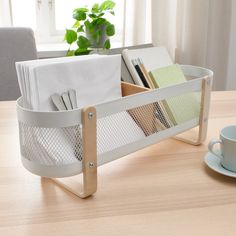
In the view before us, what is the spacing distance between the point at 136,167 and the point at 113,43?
1783mm

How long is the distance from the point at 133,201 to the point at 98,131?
14 cm

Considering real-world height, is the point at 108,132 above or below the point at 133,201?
above

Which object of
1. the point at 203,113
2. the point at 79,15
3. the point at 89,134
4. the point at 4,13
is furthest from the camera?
the point at 4,13

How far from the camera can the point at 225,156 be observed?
74cm

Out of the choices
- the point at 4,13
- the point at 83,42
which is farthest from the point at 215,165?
the point at 4,13

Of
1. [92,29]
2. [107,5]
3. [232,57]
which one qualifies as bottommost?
[232,57]

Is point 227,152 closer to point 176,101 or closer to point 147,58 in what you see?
point 176,101

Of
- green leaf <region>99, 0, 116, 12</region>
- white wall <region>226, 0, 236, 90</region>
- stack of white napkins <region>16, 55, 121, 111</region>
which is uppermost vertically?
green leaf <region>99, 0, 116, 12</region>

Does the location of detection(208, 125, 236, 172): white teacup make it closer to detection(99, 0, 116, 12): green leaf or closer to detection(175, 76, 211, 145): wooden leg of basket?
detection(175, 76, 211, 145): wooden leg of basket

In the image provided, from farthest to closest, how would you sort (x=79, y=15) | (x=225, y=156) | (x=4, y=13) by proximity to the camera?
(x=4, y=13)
(x=79, y=15)
(x=225, y=156)

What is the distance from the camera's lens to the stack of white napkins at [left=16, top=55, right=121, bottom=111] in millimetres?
665

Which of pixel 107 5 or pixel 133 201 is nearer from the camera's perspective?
pixel 133 201

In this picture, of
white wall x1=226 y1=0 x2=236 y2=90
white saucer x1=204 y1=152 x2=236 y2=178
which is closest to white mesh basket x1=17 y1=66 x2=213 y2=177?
white saucer x1=204 y1=152 x2=236 y2=178

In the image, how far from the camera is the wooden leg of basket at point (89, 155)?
0.62 m
